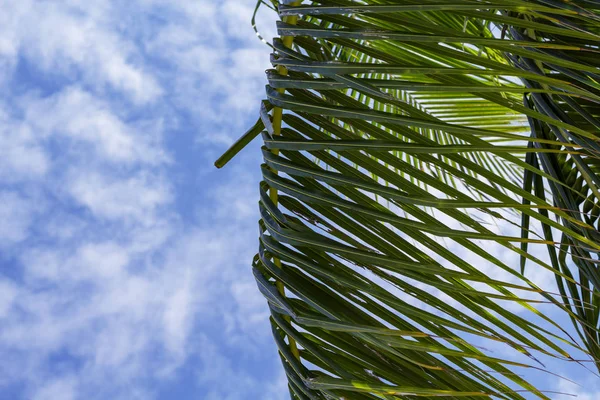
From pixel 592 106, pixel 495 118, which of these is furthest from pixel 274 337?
pixel 495 118

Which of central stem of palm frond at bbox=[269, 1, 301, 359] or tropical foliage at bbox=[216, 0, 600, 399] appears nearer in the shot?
tropical foliage at bbox=[216, 0, 600, 399]

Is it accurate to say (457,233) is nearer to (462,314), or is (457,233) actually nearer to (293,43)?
(462,314)

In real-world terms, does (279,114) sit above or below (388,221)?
above

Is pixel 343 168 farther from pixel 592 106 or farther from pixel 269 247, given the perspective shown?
pixel 592 106

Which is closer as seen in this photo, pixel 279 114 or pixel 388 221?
pixel 388 221

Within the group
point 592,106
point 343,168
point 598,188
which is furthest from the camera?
point 592,106

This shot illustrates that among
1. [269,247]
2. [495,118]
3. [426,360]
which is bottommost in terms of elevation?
[426,360]

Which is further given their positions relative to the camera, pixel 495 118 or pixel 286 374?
pixel 495 118

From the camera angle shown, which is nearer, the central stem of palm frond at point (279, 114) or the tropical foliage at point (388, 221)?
the tropical foliage at point (388, 221)

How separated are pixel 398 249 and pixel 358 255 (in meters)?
0.09

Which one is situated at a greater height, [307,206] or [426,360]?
[307,206]

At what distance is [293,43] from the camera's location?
0.57 metres

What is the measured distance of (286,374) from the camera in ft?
1.64

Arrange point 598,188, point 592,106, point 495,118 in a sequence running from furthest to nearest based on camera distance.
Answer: point 495,118, point 592,106, point 598,188
